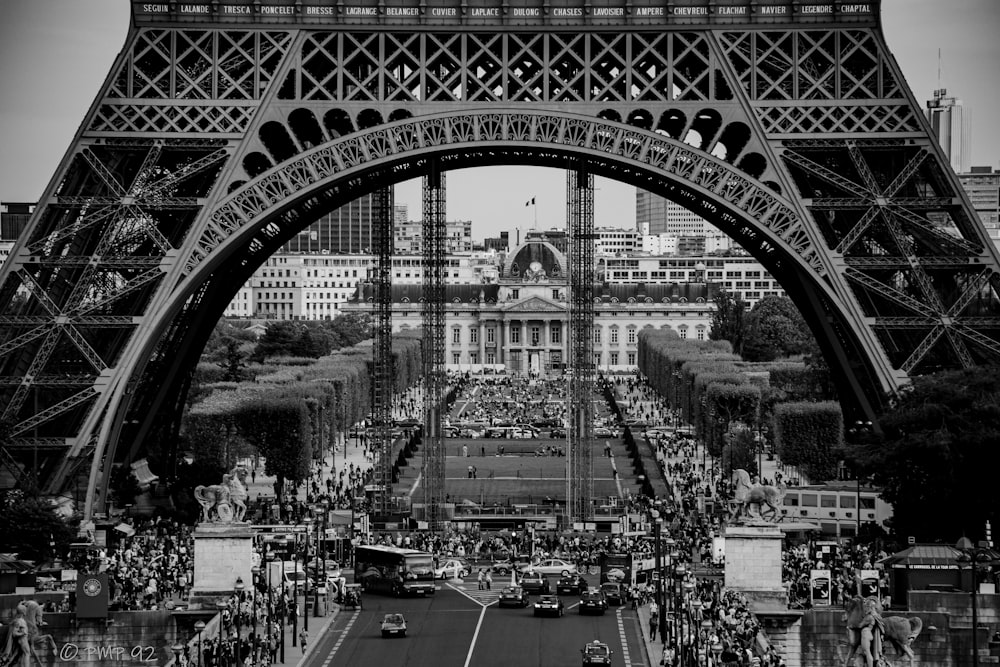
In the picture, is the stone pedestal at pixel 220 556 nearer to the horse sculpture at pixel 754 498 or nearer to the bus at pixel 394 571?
the bus at pixel 394 571

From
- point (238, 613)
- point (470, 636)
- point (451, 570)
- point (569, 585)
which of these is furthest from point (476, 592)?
point (238, 613)

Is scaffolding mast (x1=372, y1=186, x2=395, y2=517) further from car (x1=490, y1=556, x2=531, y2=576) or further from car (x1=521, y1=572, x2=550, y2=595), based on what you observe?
car (x1=521, y1=572, x2=550, y2=595)

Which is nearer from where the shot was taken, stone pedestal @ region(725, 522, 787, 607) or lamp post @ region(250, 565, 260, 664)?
lamp post @ region(250, 565, 260, 664)

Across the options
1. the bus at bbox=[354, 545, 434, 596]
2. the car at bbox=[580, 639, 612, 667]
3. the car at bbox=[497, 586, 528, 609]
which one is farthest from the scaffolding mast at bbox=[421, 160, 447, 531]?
the car at bbox=[580, 639, 612, 667]

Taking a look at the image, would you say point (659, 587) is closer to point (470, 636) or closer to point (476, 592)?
point (470, 636)

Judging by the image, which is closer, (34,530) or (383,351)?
(34,530)

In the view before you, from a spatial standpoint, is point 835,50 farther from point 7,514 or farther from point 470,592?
point 7,514

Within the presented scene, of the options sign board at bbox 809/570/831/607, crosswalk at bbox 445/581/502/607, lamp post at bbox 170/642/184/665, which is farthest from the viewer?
crosswalk at bbox 445/581/502/607

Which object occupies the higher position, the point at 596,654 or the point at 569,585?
the point at 569,585
